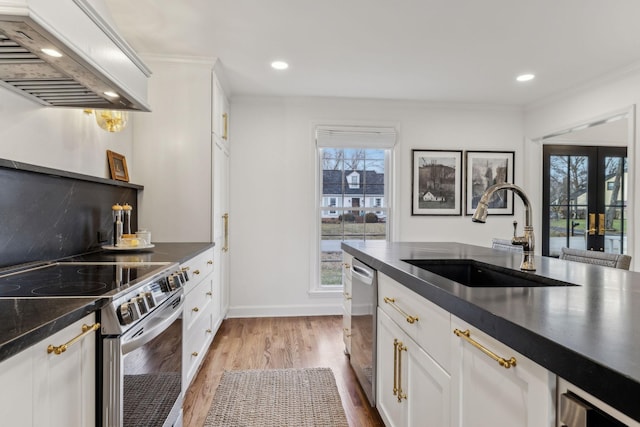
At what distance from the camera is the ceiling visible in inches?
91.9

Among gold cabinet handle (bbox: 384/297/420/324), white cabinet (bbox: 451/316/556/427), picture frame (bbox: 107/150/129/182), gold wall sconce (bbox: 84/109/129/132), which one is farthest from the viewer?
picture frame (bbox: 107/150/129/182)

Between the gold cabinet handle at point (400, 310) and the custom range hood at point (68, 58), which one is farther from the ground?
the custom range hood at point (68, 58)

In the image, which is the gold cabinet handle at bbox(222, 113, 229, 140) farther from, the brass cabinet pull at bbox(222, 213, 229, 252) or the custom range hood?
the custom range hood

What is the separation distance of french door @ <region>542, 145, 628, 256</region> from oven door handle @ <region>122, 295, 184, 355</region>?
175 inches

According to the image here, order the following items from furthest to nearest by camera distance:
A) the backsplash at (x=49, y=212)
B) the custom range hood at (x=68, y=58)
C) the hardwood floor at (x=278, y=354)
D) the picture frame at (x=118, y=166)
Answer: the picture frame at (x=118, y=166)
the hardwood floor at (x=278, y=354)
the backsplash at (x=49, y=212)
the custom range hood at (x=68, y=58)

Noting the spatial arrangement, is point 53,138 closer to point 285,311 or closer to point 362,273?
point 362,273

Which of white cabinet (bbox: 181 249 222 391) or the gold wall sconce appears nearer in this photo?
white cabinet (bbox: 181 249 222 391)

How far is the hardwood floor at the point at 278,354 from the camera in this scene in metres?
2.20

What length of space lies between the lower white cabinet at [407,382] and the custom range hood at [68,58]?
1.67 metres

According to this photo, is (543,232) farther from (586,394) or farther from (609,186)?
(586,394)

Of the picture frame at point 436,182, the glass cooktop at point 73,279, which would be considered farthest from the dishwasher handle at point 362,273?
the picture frame at point 436,182

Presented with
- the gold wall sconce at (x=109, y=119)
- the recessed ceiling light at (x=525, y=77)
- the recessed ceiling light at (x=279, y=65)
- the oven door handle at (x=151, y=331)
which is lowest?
the oven door handle at (x=151, y=331)

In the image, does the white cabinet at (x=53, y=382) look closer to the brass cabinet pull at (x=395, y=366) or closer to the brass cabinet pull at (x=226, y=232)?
the brass cabinet pull at (x=395, y=366)

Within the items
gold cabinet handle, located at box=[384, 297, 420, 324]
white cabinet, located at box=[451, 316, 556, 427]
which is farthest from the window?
white cabinet, located at box=[451, 316, 556, 427]
